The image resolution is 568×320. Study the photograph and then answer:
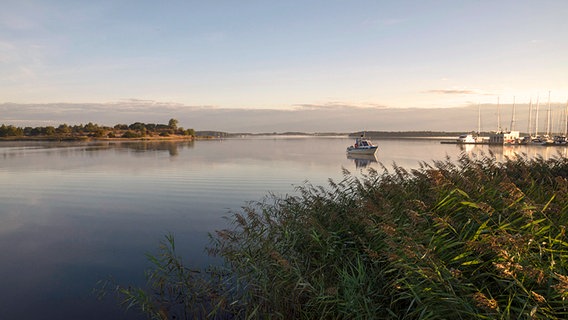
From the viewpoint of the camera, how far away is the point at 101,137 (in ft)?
524

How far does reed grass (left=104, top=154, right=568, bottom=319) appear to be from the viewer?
4.62 meters

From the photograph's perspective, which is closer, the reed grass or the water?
the reed grass

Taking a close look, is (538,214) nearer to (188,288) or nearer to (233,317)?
(233,317)

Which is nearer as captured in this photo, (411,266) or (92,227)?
(411,266)

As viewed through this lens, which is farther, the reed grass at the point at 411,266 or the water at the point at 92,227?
the water at the point at 92,227

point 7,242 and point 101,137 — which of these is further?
point 101,137

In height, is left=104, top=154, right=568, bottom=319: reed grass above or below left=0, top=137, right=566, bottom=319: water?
above

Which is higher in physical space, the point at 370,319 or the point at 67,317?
the point at 370,319

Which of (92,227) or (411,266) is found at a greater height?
(411,266)

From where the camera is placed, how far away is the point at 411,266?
5.34 m

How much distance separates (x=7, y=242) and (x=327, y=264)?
12917mm

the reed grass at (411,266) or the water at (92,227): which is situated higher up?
the reed grass at (411,266)

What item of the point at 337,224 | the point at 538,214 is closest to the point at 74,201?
the point at 337,224

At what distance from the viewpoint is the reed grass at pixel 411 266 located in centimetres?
462
